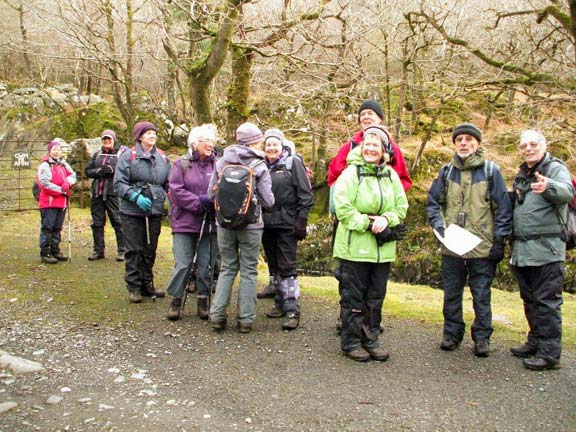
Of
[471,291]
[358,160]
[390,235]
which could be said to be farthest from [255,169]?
[471,291]

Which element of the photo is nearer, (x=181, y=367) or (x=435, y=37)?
(x=181, y=367)

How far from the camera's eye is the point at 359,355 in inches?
199

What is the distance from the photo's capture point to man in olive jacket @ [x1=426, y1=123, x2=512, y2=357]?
17.1 ft

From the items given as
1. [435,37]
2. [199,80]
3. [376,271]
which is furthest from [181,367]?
[435,37]

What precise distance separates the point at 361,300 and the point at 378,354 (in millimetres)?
522

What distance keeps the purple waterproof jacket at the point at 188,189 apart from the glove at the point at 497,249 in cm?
304

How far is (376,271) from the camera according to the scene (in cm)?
516

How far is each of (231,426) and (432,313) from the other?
379 centimetres

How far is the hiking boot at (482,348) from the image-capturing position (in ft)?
17.1

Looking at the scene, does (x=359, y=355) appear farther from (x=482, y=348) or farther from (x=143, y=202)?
(x=143, y=202)

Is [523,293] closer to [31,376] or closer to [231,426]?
[231,426]

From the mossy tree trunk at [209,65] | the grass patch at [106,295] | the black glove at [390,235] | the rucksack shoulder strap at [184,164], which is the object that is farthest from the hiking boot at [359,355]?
the mossy tree trunk at [209,65]

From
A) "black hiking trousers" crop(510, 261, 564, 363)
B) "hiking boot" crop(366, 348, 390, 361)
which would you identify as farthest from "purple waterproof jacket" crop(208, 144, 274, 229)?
"black hiking trousers" crop(510, 261, 564, 363)

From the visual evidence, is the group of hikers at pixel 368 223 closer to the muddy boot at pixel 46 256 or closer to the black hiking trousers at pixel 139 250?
the black hiking trousers at pixel 139 250
